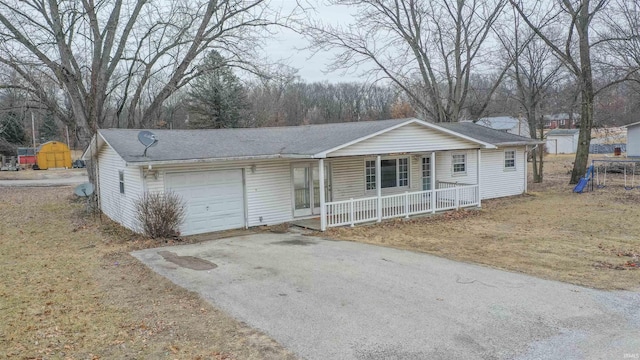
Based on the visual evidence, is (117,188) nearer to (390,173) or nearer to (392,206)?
(392,206)

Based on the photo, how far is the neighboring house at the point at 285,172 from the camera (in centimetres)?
1270

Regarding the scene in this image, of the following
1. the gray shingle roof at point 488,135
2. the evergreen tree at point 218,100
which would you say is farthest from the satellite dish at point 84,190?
the evergreen tree at point 218,100

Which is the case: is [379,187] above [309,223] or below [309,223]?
above

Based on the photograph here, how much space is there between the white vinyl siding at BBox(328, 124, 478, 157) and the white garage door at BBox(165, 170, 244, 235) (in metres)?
3.09

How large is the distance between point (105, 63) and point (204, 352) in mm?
17913

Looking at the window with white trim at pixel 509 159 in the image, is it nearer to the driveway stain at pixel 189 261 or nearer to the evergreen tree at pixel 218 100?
the driveway stain at pixel 189 261

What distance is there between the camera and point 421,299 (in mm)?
6949

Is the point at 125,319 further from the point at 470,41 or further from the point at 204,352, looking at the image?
the point at 470,41

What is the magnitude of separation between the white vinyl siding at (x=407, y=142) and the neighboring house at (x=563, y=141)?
41187mm

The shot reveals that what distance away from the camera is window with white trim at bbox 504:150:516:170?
2022cm

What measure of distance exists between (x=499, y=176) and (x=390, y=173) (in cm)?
609

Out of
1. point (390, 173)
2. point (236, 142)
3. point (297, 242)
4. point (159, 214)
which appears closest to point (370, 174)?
point (390, 173)

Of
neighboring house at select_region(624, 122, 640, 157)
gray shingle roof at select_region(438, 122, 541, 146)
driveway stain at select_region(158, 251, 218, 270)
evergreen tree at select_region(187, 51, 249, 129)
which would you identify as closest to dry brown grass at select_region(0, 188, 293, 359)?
driveway stain at select_region(158, 251, 218, 270)

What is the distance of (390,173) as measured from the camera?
16938 millimetres
